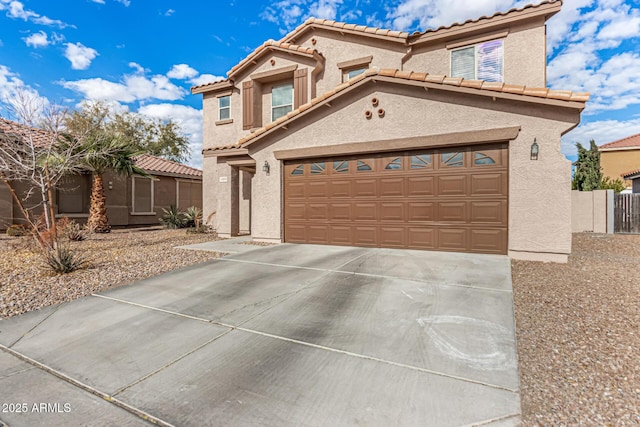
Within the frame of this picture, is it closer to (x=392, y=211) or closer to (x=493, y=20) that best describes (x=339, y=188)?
(x=392, y=211)

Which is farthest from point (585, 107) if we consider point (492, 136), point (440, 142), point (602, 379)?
point (602, 379)

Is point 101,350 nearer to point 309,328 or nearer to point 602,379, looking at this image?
point 309,328

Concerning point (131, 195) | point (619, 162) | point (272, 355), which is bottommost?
point (272, 355)

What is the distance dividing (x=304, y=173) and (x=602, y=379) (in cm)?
844

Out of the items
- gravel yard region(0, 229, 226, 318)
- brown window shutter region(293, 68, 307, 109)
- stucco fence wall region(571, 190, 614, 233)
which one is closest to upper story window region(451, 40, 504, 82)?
brown window shutter region(293, 68, 307, 109)

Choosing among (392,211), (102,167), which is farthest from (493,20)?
(102,167)

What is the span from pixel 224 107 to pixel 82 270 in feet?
34.8

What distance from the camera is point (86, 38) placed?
57.8 feet

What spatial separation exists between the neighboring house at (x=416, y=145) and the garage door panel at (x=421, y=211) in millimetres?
27

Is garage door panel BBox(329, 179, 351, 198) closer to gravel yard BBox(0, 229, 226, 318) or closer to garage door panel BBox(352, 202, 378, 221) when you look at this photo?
garage door panel BBox(352, 202, 378, 221)

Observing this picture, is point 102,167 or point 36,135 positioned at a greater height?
point 36,135

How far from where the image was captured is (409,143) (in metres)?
8.29

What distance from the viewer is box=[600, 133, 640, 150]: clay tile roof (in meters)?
27.7

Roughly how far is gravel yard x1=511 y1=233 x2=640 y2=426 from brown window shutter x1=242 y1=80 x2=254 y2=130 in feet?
38.4
